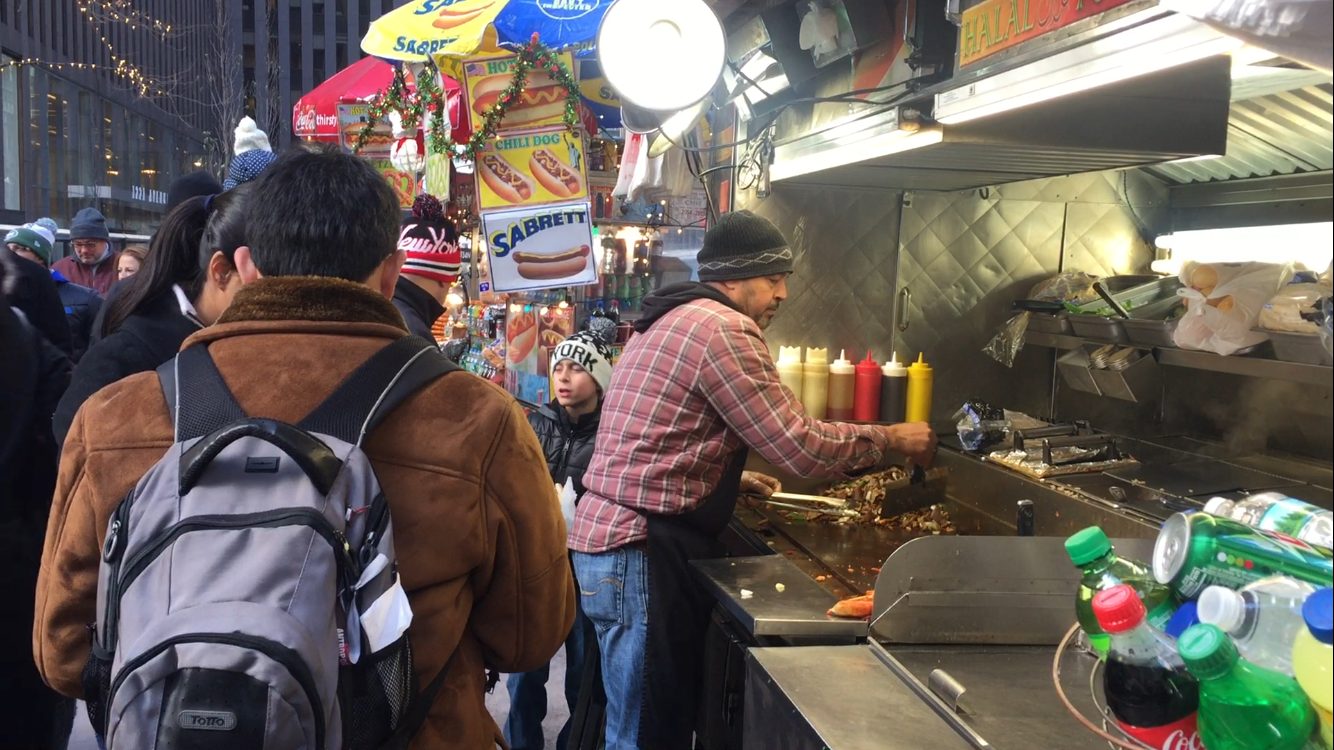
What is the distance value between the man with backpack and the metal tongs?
7.17 ft

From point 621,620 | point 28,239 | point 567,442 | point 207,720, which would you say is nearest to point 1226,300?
point 621,620

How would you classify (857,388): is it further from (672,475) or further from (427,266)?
(427,266)

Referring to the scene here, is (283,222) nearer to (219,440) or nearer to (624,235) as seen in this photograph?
(219,440)

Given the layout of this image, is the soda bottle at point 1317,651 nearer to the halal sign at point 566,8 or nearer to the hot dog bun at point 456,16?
the halal sign at point 566,8

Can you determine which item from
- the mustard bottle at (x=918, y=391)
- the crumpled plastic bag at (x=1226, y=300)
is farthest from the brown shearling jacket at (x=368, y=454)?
the mustard bottle at (x=918, y=391)

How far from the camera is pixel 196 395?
1.58 m

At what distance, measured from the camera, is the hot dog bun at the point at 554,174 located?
5109 millimetres

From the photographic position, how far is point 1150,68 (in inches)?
73.3

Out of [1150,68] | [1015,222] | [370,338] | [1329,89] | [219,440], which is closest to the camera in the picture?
[1329,89]

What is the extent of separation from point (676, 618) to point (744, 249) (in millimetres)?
1370

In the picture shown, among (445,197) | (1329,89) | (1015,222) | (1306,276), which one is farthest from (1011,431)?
(445,197)

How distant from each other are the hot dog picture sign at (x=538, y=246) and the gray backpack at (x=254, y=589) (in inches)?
134

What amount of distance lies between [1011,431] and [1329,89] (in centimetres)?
310

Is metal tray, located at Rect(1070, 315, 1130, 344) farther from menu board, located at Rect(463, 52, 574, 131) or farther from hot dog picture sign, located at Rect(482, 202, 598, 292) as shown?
menu board, located at Rect(463, 52, 574, 131)
